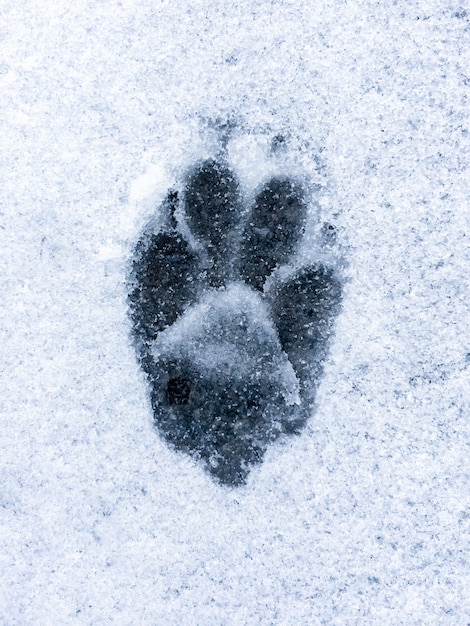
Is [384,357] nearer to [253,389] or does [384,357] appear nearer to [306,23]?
[253,389]

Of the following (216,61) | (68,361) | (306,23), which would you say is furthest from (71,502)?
(306,23)

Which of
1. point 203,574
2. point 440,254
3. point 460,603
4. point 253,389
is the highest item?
point 440,254

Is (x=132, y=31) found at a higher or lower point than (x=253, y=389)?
higher
